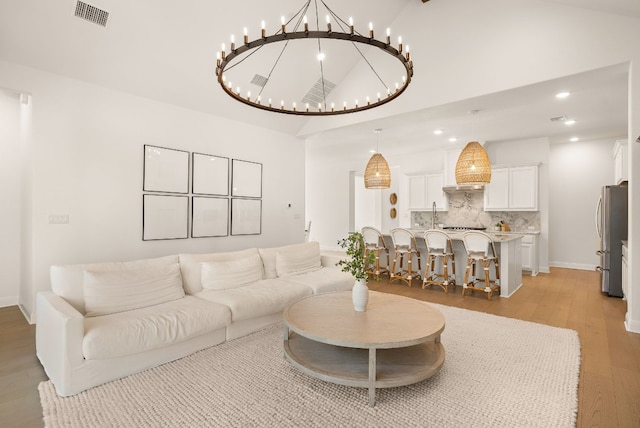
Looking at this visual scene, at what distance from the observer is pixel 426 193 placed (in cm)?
794

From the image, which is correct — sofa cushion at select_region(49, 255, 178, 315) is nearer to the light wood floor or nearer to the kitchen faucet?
the light wood floor

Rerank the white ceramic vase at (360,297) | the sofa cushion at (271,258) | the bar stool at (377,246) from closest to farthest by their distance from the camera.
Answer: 1. the white ceramic vase at (360,297)
2. the sofa cushion at (271,258)
3. the bar stool at (377,246)

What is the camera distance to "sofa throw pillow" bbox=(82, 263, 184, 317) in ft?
8.82

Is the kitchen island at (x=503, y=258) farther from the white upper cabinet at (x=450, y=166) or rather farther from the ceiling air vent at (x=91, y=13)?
the ceiling air vent at (x=91, y=13)

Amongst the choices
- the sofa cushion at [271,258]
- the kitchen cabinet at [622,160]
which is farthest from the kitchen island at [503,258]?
the sofa cushion at [271,258]

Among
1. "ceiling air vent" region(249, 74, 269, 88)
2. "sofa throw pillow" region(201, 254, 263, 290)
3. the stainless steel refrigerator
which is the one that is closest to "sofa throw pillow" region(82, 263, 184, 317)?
"sofa throw pillow" region(201, 254, 263, 290)

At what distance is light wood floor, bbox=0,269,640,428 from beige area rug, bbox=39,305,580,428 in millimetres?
102

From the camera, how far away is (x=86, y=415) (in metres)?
1.95

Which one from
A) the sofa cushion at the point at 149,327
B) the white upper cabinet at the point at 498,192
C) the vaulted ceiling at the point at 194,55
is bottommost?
the sofa cushion at the point at 149,327

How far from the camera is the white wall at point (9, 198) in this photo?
4.21 meters

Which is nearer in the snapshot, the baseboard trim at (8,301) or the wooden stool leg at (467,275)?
the baseboard trim at (8,301)

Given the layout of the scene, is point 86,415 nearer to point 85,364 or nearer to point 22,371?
point 85,364

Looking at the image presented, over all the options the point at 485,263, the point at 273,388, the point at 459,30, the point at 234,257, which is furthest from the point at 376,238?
the point at 273,388

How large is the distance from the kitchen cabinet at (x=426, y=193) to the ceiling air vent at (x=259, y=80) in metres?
4.68
